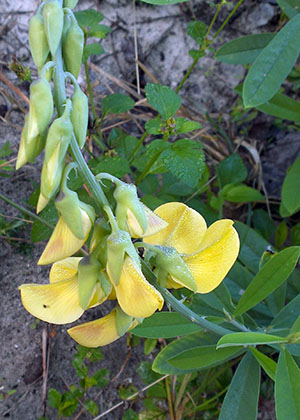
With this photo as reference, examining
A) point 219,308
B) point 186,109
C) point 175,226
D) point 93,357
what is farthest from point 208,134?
point 175,226

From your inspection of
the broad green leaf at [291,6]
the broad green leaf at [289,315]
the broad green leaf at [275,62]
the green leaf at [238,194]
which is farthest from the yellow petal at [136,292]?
the broad green leaf at [291,6]

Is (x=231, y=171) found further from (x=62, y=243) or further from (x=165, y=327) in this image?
(x=62, y=243)

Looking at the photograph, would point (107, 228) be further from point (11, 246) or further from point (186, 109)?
point (186, 109)

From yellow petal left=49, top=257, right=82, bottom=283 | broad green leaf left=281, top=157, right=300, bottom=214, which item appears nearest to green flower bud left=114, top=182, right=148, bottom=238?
yellow petal left=49, top=257, right=82, bottom=283

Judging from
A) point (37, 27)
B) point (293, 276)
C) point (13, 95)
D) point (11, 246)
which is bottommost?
point (11, 246)

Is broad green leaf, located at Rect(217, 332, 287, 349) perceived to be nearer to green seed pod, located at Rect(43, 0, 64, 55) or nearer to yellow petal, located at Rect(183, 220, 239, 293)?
yellow petal, located at Rect(183, 220, 239, 293)

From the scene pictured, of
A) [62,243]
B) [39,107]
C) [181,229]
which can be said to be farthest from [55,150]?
[181,229]

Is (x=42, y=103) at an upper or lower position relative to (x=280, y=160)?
upper
